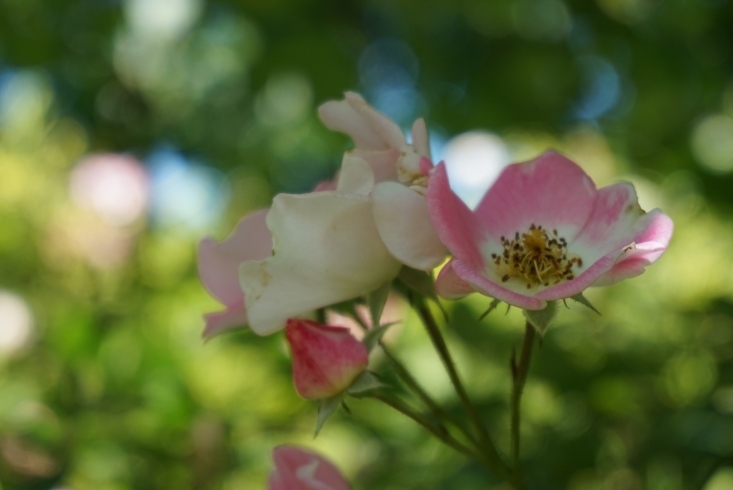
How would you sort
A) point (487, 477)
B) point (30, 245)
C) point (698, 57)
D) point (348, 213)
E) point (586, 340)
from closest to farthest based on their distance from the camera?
point (348, 213), point (487, 477), point (586, 340), point (698, 57), point (30, 245)

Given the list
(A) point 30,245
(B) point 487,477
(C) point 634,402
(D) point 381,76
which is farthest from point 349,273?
(D) point 381,76

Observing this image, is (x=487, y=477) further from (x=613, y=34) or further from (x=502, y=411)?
(x=613, y=34)

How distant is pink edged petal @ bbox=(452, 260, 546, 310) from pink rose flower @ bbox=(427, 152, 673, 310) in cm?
1

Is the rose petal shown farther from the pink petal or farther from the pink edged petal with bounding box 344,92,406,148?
the pink petal

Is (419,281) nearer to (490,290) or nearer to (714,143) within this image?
(490,290)

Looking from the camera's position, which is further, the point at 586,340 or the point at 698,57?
the point at 698,57

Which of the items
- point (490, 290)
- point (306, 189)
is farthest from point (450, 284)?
point (306, 189)

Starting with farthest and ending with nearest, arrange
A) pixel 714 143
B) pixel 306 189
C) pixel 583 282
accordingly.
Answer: pixel 306 189
pixel 714 143
pixel 583 282

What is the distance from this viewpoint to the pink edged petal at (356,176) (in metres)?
0.49

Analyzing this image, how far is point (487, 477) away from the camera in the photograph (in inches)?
29.9

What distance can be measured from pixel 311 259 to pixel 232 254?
13cm

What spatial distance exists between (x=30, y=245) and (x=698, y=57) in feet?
3.99

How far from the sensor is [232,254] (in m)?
0.61

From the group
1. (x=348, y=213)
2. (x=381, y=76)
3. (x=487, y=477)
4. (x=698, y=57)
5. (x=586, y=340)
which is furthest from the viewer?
(x=381, y=76)
